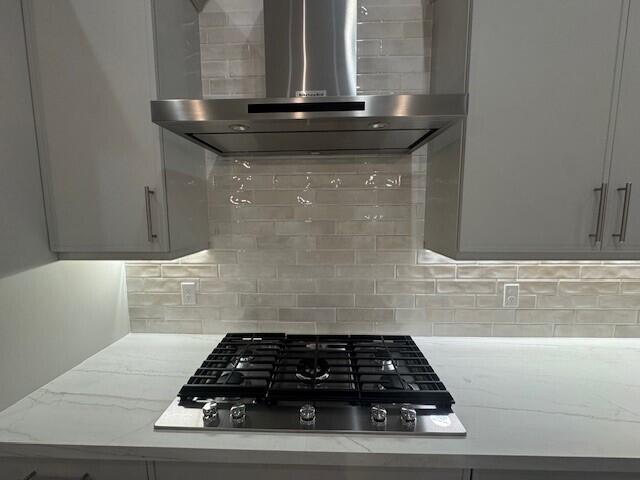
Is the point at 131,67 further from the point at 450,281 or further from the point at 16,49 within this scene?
the point at 450,281

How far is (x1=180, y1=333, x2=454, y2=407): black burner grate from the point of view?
99cm

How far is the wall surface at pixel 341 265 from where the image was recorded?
1387 millimetres

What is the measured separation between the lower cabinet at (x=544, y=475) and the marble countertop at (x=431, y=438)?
47mm

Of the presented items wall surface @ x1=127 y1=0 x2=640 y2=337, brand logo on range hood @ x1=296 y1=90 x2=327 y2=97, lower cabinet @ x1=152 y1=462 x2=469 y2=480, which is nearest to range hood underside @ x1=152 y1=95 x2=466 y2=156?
brand logo on range hood @ x1=296 y1=90 x2=327 y2=97

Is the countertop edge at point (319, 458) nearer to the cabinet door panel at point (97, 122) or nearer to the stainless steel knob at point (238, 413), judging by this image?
the stainless steel knob at point (238, 413)

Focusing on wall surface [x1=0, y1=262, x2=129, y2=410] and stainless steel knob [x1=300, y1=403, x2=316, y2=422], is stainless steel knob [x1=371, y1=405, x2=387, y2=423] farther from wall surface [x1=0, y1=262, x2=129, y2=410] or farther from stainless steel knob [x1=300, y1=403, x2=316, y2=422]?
wall surface [x1=0, y1=262, x2=129, y2=410]

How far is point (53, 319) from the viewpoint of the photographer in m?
1.15

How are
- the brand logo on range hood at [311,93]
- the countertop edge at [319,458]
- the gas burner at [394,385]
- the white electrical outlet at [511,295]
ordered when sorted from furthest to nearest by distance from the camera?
the white electrical outlet at [511,295] → the brand logo on range hood at [311,93] → the gas burner at [394,385] → the countertop edge at [319,458]

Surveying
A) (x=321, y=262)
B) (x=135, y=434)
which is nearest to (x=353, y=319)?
(x=321, y=262)

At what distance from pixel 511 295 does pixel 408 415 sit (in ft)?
2.89

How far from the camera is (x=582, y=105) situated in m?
1.02

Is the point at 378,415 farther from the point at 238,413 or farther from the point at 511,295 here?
the point at 511,295

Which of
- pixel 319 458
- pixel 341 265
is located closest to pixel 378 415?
pixel 319 458

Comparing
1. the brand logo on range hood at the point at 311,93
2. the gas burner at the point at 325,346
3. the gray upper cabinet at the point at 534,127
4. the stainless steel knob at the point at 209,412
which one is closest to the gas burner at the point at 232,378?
the stainless steel knob at the point at 209,412
